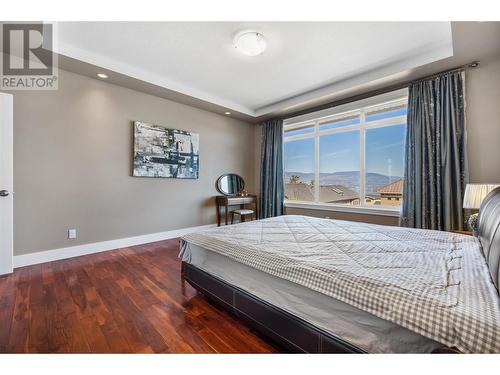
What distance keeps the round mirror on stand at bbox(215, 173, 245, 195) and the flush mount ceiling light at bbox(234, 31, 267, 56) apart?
107 inches

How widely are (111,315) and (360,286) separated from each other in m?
1.79

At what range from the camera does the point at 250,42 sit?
7.58 feet

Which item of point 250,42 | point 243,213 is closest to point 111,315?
point 250,42

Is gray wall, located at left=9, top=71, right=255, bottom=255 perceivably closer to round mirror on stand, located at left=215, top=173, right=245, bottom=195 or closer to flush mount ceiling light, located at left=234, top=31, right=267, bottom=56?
round mirror on stand, located at left=215, top=173, right=245, bottom=195

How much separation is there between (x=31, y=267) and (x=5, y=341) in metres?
1.62

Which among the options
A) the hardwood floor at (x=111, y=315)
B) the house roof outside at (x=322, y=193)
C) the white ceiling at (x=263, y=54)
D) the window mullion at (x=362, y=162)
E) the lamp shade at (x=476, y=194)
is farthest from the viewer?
the house roof outside at (x=322, y=193)

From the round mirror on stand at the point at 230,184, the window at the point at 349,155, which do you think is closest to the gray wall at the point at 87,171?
the round mirror on stand at the point at 230,184

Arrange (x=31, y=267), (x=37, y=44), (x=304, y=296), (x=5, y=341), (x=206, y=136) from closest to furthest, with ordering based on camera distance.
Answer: (x=304, y=296) < (x=5, y=341) < (x=37, y=44) < (x=31, y=267) < (x=206, y=136)

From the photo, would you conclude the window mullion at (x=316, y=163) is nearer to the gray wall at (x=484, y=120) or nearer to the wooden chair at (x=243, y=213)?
the wooden chair at (x=243, y=213)

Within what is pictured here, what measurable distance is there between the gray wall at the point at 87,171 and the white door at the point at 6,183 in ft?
0.69

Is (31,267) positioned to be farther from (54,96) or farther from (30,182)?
(54,96)

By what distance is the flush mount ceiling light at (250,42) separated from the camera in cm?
225
